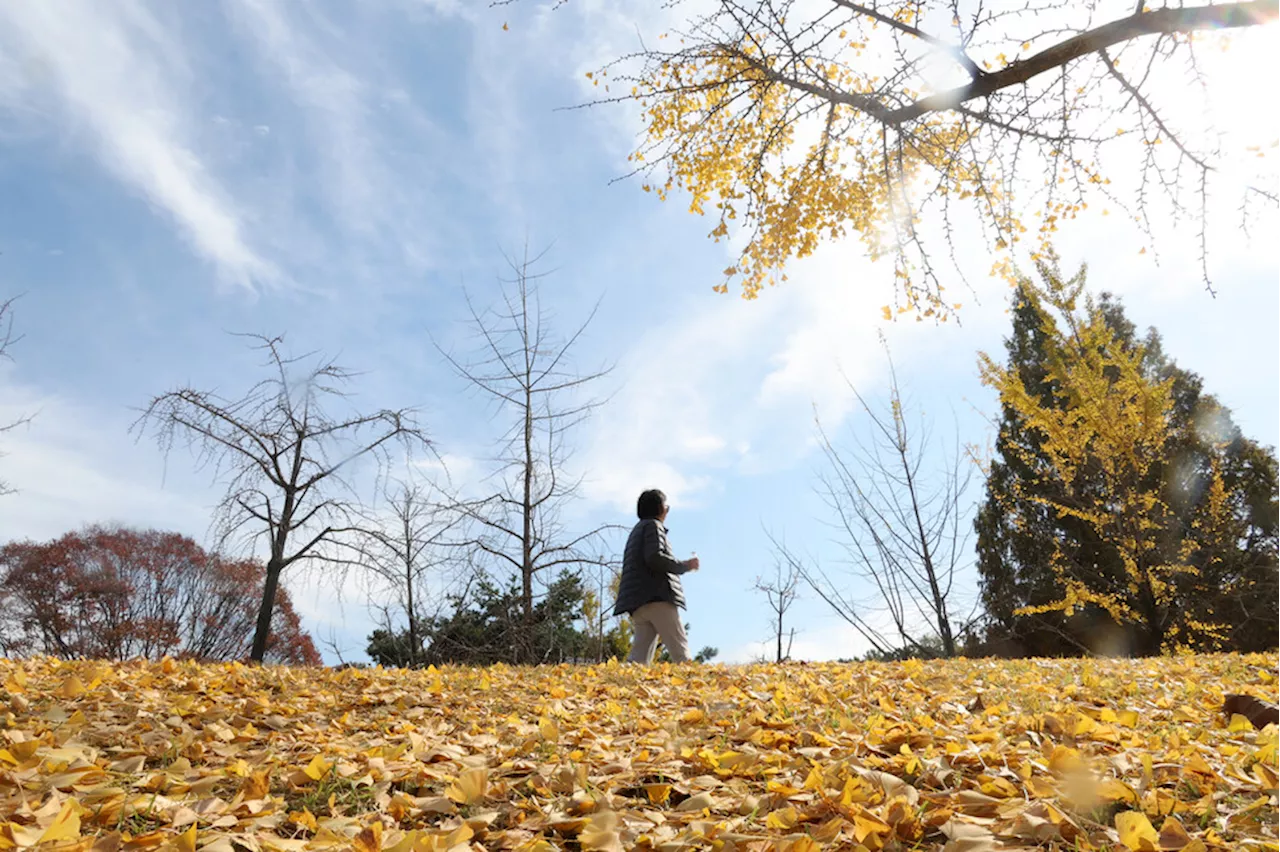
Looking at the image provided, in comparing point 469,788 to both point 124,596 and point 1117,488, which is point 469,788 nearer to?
point 1117,488

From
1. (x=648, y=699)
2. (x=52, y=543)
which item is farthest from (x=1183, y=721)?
(x=52, y=543)

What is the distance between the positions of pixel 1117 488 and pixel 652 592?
8943 millimetres

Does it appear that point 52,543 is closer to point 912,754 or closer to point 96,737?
point 96,737

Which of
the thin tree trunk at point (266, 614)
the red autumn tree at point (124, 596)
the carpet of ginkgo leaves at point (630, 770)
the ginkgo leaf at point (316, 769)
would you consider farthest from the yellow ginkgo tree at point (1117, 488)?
the red autumn tree at point (124, 596)

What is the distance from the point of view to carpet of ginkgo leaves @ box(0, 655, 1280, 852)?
5.91 feet

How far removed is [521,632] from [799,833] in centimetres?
772

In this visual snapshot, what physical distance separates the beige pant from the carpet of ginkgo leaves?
233 centimetres

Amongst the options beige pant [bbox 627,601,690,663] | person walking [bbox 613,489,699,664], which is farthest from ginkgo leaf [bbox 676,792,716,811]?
beige pant [bbox 627,601,690,663]

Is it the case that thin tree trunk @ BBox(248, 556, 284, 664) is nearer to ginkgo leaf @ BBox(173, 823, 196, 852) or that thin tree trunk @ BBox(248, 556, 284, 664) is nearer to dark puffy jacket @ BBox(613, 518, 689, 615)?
dark puffy jacket @ BBox(613, 518, 689, 615)

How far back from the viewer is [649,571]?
20.6 feet

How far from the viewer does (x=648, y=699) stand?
375 cm

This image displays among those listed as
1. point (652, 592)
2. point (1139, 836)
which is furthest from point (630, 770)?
→ point (652, 592)

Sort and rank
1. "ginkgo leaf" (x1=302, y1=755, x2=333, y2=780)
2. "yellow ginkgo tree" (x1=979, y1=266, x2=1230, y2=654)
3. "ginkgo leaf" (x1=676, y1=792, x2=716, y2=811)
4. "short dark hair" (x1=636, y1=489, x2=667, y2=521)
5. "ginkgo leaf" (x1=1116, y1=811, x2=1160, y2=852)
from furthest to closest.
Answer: "yellow ginkgo tree" (x1=979, y1=266, x2=1230, y2=654) → "short dark hair" (x1=636, y1=489, x2=667, y2=521) → "ginkgo leaf" (x1=302, y1=755, x2=333, y2=780) → "ginkgo leaf" (x1=676, y1=792, x2=716, y2=811) → "ginkgo leaf" (x1=1116, y1=811, x2=1160, y2=852)

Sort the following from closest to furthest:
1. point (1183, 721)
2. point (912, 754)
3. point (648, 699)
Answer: point (912, 754) → point (1183, 721) → point (648, 699)
